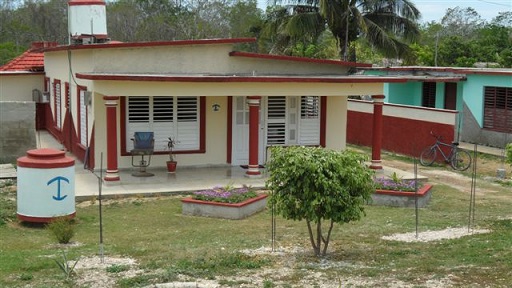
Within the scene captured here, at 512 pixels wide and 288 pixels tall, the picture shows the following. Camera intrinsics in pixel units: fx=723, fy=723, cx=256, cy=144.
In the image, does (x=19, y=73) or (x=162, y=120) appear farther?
(x=19, y=73)

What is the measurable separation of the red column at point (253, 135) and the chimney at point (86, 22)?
613cm

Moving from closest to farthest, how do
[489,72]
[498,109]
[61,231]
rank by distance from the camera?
1. [61,231]
2. [489,72]
3. [498,109]

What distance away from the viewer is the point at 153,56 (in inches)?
722

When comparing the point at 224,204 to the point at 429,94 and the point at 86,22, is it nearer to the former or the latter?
the point at 86,22

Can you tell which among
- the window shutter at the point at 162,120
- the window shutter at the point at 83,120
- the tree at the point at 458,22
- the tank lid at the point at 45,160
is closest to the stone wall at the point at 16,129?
the window shutter at the point at 83,120

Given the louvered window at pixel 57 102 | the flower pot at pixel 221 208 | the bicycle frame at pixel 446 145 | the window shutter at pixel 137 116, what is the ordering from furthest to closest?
the louvered window at pixel 57 102 < the bicycle frame at pixel 446 145 < the window shutter at pixel 137 116 < the flower pot at pixel 221 208

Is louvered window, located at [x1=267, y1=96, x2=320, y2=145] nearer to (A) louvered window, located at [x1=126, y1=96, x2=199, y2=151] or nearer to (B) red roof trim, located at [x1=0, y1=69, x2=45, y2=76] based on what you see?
(A) louvered window, located at [x1=126, y1=96, x2=199, y2=151]

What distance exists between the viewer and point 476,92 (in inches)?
1045

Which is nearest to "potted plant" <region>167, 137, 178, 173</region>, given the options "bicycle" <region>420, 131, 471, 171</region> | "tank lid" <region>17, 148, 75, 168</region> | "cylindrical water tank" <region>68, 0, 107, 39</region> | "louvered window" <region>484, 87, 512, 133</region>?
"cylindrical water tank" <region>68, 0, 107, 39</region>

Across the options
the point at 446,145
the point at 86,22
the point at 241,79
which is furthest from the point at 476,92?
the point at 86,22

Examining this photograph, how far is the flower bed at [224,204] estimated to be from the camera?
526 inches

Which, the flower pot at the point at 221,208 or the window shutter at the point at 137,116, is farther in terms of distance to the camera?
the window shutter at the point at 137,116

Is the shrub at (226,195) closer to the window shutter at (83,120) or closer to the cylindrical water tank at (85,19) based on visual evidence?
the window shutter at (83,120)

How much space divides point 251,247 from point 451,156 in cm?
1251
